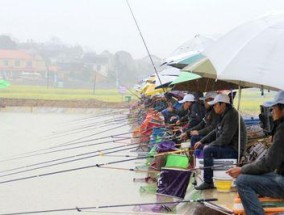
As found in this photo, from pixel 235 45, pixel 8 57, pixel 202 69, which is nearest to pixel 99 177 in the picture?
pixel 202 69

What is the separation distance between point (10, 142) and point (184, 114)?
20.3ft

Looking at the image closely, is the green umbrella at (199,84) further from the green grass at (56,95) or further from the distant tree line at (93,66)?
the distant tree line at (93,66)

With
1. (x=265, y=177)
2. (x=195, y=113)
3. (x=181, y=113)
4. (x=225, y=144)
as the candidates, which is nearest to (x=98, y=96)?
(x=181, y=113)

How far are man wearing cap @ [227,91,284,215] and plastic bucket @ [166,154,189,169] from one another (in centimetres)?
229

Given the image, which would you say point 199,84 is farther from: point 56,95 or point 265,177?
point 56,95

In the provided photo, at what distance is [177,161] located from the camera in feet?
20.5

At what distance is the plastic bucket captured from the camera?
6.08 metres

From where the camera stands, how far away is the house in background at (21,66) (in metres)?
65.9

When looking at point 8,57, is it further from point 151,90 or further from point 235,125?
point 235,125

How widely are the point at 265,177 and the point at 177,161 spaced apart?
2.61m

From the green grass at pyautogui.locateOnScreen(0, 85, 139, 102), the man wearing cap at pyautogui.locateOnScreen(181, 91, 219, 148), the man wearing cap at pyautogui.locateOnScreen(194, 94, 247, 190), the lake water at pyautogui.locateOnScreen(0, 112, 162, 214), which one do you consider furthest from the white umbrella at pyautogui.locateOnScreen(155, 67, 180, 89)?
the green grass at pyautogui.locateOnScreen(0, 85, 139, 102)

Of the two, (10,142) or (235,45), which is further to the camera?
(10,142)

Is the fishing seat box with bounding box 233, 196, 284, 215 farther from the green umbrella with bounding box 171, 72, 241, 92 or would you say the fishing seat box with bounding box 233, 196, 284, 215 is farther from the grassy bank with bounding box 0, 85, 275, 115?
the grassy bank with bounding box 0, 85, 275, 115

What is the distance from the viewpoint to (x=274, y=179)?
12.0 feet
